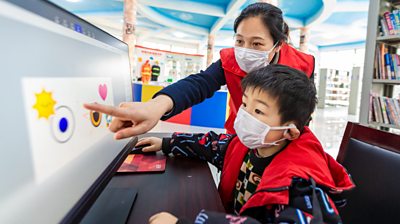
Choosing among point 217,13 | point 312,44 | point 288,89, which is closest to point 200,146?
point 288,89

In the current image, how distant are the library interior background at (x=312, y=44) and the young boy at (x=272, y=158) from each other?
0.46 metres

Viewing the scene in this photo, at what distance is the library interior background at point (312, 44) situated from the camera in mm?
2072

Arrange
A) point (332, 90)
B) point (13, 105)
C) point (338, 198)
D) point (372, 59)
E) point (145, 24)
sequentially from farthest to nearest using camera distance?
A: point (332, 90), point (145, 24), point (372, 59), point (338, 198), point (13, 105)

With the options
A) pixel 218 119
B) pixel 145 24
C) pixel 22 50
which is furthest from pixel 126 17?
pixel 22 50

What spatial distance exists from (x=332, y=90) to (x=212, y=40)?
548cm

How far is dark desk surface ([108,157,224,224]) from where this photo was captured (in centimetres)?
54

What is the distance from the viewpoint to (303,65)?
3.18ft

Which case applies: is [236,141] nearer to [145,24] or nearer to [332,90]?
[145,24]


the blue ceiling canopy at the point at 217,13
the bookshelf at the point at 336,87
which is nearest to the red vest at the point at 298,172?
the blue ceiling canopy at the point at 217,13

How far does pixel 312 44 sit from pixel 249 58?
10.8m

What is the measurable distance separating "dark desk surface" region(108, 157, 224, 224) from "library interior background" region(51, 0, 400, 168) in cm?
39

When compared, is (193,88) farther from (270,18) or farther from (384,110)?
(384,110)

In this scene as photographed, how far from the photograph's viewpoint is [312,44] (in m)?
10.5

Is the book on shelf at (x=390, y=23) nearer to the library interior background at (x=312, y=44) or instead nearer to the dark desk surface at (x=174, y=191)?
the library interior background at (x=312, y=44)
